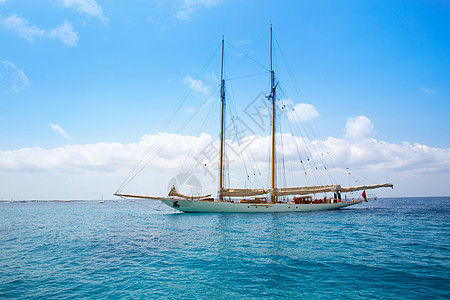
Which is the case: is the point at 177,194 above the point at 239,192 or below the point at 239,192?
below

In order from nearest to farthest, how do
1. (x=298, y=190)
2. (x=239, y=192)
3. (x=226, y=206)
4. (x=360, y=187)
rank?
(x=226, y=206) < (x=239, y=192) < (x=298, y=190) < (x=360, y=187)

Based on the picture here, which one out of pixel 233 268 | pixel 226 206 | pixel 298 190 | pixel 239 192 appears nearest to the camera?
pixel 233 268

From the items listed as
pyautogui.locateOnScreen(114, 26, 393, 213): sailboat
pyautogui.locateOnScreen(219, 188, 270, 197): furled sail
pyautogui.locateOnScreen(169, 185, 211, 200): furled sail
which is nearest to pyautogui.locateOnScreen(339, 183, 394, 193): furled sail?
pyautogui.locateOnScreen(114, 26, 393, 213): sailboat

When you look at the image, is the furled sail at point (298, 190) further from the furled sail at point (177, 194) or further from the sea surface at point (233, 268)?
the sea surface at point (233, 268)

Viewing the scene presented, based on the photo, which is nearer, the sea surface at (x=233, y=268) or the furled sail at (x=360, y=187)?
the sea surface at (x=233, y=268)

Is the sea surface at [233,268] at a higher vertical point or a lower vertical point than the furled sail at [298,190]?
lower

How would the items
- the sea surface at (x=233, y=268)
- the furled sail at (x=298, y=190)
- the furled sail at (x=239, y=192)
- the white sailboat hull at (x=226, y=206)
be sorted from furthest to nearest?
the furled sail at (x=298, y=190), the furled sail at (x=239, y=192), the white sailboat hull at (x=226, y=206), the sea surface at (x=233, y=268)

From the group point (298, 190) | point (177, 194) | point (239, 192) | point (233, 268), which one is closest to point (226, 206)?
point (239, 192)

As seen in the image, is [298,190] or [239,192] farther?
[298,190]

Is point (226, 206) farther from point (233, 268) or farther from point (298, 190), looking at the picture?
point (233, 268)

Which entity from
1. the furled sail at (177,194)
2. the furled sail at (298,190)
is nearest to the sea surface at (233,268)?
the furled sail at (177,194)

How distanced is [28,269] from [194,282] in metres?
11.1

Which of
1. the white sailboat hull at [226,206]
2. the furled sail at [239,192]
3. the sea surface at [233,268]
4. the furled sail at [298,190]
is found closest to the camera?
the sea surface at [233,268]

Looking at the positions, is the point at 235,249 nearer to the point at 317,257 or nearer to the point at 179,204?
the point at 317,257
